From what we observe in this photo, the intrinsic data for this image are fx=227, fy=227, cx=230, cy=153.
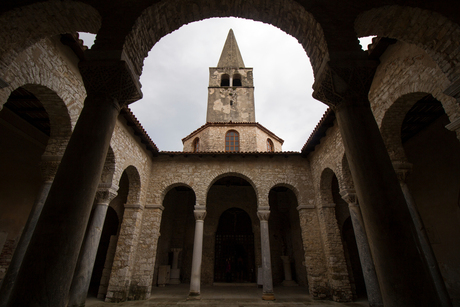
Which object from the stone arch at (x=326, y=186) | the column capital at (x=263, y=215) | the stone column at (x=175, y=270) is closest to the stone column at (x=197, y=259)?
the column capital at (x=263, y=215)

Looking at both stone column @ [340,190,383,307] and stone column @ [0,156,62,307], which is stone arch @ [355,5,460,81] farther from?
stone column @ [0,156,62,307]

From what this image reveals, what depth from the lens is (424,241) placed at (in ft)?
19.5

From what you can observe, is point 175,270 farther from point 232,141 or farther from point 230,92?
point 230,92

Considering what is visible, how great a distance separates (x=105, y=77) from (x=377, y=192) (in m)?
4.24

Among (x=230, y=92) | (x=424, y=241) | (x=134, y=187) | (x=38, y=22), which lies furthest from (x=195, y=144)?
(x=424, y=241)

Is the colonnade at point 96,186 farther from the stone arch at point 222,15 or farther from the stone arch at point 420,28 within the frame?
the stone arch at point 420,28

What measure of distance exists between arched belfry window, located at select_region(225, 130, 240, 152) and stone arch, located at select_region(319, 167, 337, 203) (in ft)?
23.4

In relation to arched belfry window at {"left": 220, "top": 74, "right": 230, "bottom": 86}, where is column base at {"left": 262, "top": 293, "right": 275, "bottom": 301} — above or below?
below

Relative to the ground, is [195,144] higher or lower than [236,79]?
lower

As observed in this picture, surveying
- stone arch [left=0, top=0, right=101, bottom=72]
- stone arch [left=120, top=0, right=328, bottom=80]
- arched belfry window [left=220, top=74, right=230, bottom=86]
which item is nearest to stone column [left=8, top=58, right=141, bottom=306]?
stone arch [left=120, top=0, right=328, bottom=80]

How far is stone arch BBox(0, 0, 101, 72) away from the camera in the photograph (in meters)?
3.74

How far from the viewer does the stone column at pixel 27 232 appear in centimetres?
539

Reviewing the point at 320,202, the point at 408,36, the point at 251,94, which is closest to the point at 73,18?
the point at 408,36

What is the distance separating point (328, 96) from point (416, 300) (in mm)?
2896
